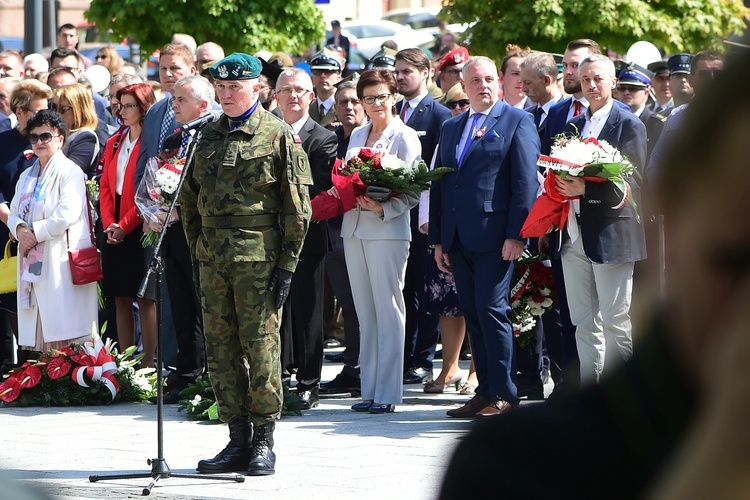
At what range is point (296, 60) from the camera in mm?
24578

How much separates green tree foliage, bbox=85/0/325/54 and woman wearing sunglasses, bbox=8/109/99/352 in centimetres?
1036

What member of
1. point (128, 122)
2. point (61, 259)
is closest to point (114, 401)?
point (61, 259)

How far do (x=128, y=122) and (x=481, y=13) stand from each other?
10.9m

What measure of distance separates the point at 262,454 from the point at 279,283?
3.28ft

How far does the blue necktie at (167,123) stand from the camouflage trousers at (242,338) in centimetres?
286

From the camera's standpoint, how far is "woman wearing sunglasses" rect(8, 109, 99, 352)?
1011 centimetres

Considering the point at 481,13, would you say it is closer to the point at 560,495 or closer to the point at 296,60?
the point at 296,60

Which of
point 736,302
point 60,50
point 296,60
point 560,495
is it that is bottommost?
point 296,60

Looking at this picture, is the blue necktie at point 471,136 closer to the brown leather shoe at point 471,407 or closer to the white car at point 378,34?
the brown leather shoe at point 471,407

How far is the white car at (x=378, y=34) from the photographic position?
36281 mm

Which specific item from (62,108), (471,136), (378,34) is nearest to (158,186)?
(471,136)

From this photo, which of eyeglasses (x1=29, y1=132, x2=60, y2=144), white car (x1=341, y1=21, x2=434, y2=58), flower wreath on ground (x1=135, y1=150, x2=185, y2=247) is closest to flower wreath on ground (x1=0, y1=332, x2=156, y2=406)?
flower wreath on ground (x1=135, y1=150, x2=185, y2=247)

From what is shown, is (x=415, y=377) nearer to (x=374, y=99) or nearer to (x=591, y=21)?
(x=374, y=99)

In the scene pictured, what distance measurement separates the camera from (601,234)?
7984 millimetres
